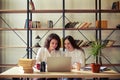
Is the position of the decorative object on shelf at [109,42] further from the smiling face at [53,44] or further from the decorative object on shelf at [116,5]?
the smiling face at [53,44]

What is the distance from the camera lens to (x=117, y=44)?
5.61 meters

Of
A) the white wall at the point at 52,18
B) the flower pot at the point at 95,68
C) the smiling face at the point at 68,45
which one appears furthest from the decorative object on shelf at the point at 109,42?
the flower pot at the point at 95,68

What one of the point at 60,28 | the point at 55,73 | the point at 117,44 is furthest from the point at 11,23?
the point at 55,73

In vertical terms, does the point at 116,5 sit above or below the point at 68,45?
above

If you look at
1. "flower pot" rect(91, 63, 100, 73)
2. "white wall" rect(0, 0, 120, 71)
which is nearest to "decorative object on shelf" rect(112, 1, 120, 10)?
"white wall" rect(0, 0, 120, 71)

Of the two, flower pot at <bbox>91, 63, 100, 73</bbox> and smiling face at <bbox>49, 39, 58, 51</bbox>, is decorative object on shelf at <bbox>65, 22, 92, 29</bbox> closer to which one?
smiling face at <bbox>49, 39, 58, 51</bbox>

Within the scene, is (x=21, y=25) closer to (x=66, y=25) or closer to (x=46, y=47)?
(x=66, y=25)

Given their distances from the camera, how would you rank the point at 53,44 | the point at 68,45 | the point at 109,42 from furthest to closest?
1. the point at 109,42
2. the point at 68,45
3. the point at 53,44

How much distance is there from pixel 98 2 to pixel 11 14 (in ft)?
6.87

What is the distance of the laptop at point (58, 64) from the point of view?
275cm

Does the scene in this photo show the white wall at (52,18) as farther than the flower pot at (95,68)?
Yes

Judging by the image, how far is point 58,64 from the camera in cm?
277

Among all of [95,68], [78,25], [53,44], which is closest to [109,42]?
[78,25]

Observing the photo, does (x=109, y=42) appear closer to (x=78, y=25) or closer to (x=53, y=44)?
(x=78, y=25)
